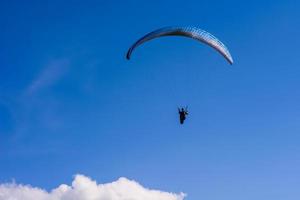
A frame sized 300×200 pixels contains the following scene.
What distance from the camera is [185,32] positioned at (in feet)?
249

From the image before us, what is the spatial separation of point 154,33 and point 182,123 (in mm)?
10482

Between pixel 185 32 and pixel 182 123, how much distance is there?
10.3m

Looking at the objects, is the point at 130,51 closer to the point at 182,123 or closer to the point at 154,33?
the point at 154,33

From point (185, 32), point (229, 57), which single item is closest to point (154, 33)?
point (185, 32)

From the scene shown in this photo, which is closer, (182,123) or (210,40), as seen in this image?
(210,40)

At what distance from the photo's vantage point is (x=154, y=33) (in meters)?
76.0

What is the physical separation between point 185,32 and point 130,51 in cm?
628

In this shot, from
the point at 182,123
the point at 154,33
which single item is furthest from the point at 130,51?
the point at 182,123

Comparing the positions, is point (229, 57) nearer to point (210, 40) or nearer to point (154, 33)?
point (210, 40)

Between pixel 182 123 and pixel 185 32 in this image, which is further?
pixel 182 123

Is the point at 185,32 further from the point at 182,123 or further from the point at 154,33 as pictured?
the point at 182,123

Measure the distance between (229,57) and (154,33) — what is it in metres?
7.54

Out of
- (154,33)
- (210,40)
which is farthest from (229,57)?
(154,33)

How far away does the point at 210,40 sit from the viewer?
76.1 metres
